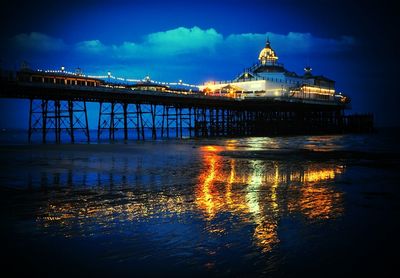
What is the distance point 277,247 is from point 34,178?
12.6 m

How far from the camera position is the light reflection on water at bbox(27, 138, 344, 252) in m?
9.57

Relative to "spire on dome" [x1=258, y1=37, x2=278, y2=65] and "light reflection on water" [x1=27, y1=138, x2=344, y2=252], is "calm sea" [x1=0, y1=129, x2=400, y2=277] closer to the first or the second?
"light reflection on water" [x1=27, y1=138, x2=344, y2=252]

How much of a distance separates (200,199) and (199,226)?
3.28 m

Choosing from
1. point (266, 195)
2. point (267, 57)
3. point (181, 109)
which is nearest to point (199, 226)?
point (266, 195)

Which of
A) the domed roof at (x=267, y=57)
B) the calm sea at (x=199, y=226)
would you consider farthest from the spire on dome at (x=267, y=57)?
the calm sea at (x=199, y=226)

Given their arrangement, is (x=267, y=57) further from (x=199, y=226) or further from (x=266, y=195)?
(x=199, y=226)

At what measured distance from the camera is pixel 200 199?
12.5 metres

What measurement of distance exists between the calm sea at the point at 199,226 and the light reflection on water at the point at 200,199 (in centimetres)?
3

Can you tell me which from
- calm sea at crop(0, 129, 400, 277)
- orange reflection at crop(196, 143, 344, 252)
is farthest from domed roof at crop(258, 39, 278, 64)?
calm sea at crop(0, 129, 400, 277)

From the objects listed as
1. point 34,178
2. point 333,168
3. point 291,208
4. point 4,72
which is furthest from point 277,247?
point 4,72

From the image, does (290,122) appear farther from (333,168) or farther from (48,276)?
(48,276)

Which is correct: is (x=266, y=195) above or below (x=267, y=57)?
below

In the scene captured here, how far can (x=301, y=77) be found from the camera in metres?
103

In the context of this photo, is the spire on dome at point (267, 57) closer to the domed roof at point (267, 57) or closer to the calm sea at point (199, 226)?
the domed roof at point (267, 57)
